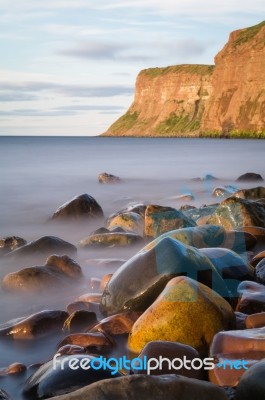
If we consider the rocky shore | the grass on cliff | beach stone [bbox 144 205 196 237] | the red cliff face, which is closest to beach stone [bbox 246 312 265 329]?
the rocky shore

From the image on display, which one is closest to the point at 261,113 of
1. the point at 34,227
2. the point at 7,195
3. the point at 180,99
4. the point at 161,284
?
the point at 180,99

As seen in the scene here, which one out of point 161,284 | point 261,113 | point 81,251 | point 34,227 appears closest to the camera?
point 161,284

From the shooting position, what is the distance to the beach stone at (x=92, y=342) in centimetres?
318

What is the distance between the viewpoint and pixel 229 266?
13.8ft

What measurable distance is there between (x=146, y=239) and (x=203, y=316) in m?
3.20

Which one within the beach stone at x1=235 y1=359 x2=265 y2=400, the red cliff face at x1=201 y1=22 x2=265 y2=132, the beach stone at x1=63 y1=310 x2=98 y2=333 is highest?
the red cliff face at x1=201 y1=22 x2=265 y2=132

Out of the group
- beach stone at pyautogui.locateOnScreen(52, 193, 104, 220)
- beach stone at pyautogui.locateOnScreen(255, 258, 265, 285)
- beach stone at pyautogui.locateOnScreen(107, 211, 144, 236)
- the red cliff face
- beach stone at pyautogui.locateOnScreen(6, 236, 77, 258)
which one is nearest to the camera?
beach stone at pyautogui.locateOnScreen(255, 258, 265, 285)

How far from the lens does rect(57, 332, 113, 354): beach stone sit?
10.4 ft

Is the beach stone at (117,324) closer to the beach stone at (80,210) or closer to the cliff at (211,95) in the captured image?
the beach stone at (80,210)

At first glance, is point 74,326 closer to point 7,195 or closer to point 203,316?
point 203,316

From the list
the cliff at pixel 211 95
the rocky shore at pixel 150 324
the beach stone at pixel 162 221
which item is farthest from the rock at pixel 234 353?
the cliff at pixel 211 95

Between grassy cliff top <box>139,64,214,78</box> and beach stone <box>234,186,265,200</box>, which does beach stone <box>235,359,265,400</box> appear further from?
grassy cliff top <box>139,64,214,78</box>

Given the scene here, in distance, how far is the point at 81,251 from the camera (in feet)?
20.3

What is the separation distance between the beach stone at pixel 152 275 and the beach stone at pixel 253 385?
132cm
